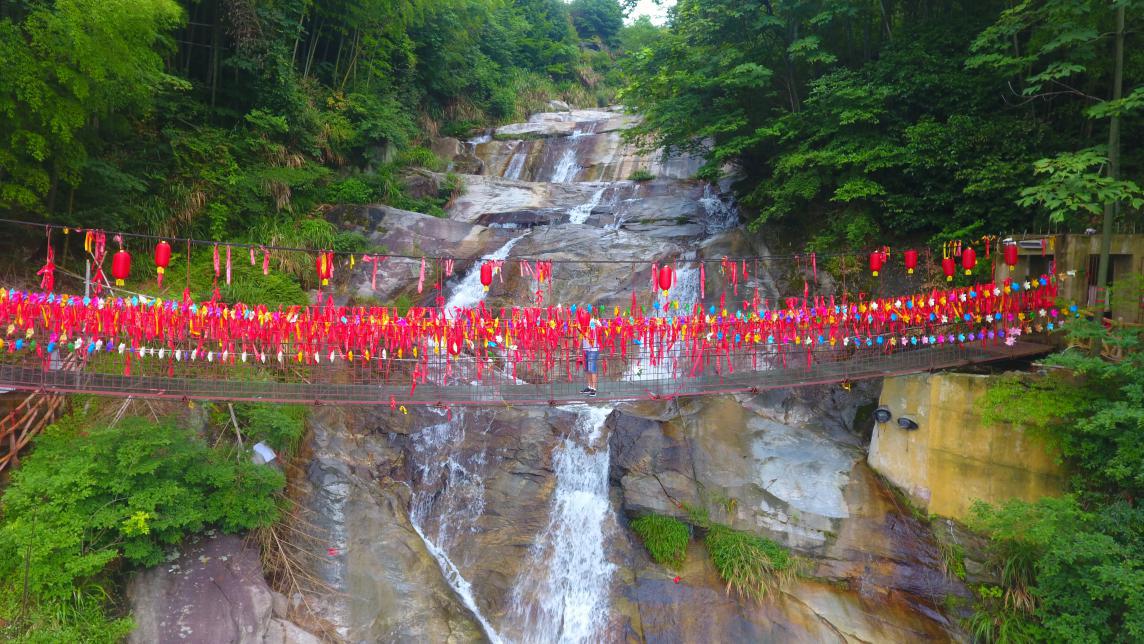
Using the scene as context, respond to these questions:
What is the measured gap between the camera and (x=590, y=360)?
9391 millimetres

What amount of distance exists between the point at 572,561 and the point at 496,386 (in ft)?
10.1

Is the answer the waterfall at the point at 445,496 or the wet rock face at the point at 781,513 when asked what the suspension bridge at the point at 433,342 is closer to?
the wet rock face at the point at 781,513

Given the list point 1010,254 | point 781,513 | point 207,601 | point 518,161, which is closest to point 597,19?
point 518,161

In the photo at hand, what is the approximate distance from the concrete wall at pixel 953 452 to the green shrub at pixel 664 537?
3.18 m

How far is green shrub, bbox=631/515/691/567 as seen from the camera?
30.3 ft

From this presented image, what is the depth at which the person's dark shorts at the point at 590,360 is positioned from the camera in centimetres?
926

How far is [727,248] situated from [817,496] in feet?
21.9

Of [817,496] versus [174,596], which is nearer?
[174,596]

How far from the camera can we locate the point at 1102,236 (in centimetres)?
835

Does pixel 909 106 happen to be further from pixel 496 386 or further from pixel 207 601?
pixel 207 601

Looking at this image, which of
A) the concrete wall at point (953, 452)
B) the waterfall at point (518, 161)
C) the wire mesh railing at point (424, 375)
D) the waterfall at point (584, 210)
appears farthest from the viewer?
the waterfall at point (518, 161)

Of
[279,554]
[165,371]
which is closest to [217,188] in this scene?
[165,371]

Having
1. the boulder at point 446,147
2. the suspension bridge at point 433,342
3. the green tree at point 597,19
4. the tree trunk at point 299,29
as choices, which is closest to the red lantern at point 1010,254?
the suspension bridge at point 433,342

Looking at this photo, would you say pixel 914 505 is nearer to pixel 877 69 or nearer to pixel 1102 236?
pixel 1102 236
